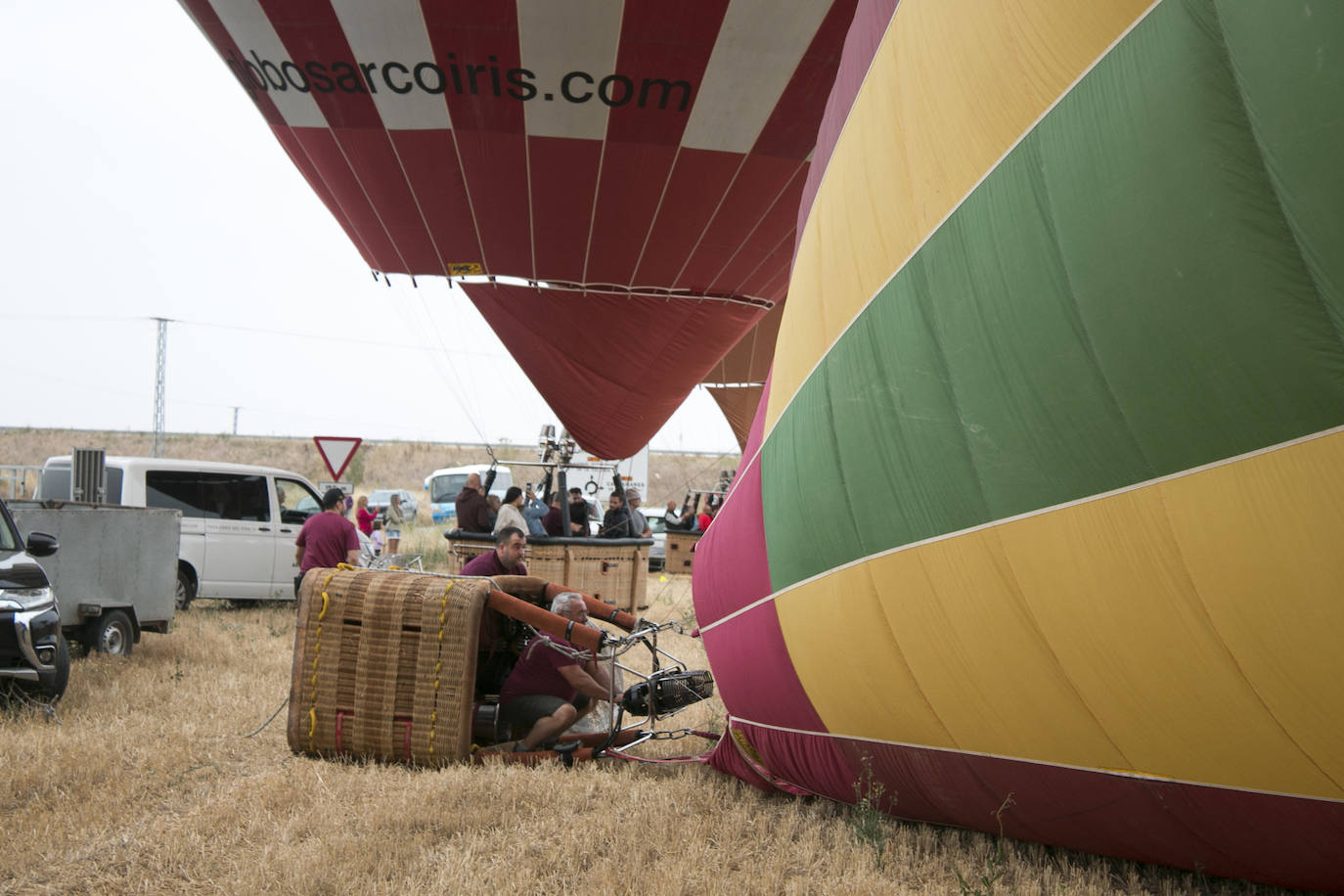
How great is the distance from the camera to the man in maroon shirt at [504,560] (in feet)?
19.5

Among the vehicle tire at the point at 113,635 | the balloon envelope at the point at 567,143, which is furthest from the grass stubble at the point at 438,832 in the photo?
the balloon envelope at the point at 567,143

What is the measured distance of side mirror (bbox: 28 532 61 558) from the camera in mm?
6246

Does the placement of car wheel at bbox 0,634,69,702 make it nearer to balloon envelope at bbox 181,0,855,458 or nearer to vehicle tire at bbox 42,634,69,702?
vehicle tire at bbox 42,634,69,702

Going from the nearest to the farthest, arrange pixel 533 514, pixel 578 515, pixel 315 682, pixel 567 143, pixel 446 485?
pixel 315 682
pixel 567 143
pixel 533 514
pixel 578 515
pixel 446 485

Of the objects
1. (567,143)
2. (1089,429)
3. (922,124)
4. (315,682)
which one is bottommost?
(315,682)

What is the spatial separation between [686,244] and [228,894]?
8.45m

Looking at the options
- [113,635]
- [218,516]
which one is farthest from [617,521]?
[113,635]

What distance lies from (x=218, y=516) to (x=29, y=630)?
18.9 ft

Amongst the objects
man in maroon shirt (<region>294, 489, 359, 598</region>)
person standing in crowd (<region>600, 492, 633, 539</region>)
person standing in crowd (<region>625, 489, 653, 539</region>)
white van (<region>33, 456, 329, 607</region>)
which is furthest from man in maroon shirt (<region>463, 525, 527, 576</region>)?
person standing in crowd (<region>625, 489, 653, 539</region>)

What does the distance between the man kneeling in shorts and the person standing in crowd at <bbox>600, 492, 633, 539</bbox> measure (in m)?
6.30

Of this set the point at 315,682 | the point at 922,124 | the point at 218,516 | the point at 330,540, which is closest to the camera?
the point at 922,124

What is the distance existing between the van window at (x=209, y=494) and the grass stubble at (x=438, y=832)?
5974 millimetres

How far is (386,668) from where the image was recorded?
501 centimetres

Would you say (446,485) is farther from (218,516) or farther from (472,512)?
(472,512)
